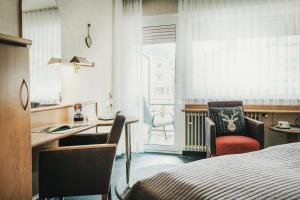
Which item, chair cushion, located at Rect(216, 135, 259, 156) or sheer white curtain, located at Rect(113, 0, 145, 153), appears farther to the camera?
sheer white curtain, located at Rect(113, 0, 145, 153)

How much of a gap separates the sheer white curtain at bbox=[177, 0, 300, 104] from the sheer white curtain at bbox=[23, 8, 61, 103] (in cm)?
193

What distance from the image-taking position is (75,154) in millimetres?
1859

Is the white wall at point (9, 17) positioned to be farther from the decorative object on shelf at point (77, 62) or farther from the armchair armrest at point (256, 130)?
the armchair armrest at point (256, 130)

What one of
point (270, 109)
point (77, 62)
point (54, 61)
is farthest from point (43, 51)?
point (270, 109)

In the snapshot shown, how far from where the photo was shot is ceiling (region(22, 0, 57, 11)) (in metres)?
2.26

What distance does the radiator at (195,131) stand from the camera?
4.03 metres

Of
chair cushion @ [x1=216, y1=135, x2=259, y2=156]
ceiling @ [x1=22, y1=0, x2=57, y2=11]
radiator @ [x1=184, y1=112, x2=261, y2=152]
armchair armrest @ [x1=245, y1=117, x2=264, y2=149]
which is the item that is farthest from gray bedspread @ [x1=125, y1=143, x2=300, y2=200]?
radiator @ [x1=184, y1=112, x2=261, y2=152]

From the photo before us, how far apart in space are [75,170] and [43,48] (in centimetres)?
128

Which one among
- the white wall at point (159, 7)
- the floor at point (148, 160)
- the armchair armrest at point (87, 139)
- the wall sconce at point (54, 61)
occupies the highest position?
the white wall at point (159, 7)

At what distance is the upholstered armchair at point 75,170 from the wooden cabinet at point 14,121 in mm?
230

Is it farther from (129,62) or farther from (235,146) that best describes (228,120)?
(129,62)

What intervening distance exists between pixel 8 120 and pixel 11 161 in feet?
0.74

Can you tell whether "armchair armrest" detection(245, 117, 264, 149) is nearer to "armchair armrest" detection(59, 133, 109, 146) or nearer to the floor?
the floor

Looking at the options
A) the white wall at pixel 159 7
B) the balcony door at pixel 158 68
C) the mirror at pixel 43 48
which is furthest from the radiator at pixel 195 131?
the mirror at pixel 43 48
